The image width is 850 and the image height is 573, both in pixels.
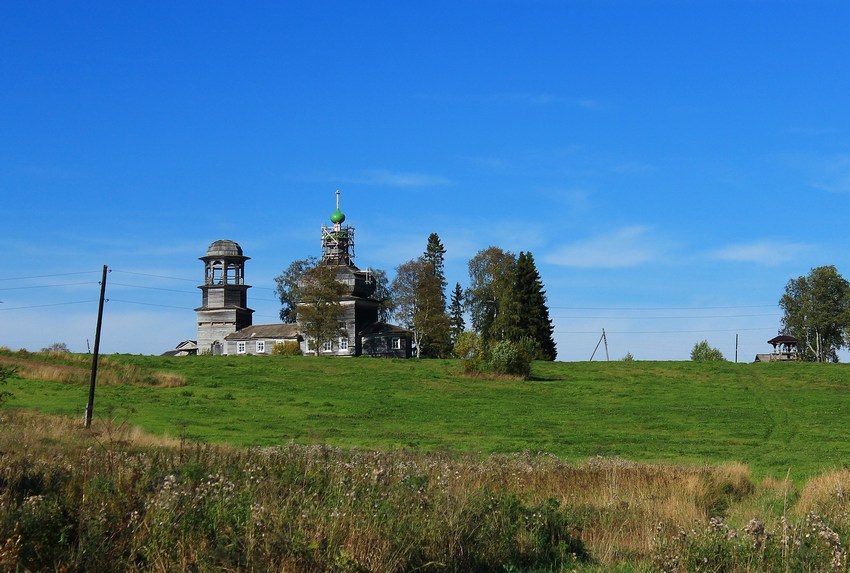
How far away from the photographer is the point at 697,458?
26984 mm

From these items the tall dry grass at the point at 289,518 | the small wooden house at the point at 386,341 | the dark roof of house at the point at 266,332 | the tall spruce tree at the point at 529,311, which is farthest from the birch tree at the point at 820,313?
the tall dry grass at the point at 289,518

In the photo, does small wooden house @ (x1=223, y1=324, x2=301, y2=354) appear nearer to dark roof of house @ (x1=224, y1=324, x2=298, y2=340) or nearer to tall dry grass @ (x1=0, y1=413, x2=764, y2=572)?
dark roof of house @ (x1=224, y1=324, x2=298, y2=340)

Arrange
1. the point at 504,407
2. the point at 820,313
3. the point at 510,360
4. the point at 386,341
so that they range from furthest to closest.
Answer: the point at 820,313, the point at 386,341, the point at 510,360, the point at 504,407

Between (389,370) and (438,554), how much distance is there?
54.6m

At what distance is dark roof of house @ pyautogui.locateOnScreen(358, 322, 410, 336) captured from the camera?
9488 centimetres

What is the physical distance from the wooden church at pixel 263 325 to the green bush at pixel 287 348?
1.55 meters

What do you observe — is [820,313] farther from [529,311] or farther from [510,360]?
[510,360]

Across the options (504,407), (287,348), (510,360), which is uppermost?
(287,348)

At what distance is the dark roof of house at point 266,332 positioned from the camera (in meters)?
94.6

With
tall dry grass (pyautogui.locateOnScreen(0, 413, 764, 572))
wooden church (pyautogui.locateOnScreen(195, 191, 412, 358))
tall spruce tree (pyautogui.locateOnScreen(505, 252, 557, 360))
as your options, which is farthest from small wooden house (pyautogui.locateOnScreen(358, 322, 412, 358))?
tall dry grass (pyautogui.locateOnScreen(0, 413, 764, 572))

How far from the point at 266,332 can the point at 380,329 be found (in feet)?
40.5

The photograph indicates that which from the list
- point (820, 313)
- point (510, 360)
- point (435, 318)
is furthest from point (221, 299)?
point (820, 313)

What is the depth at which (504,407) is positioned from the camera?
45.1 meters

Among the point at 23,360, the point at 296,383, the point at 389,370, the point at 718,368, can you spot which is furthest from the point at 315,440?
the point at 718,368
